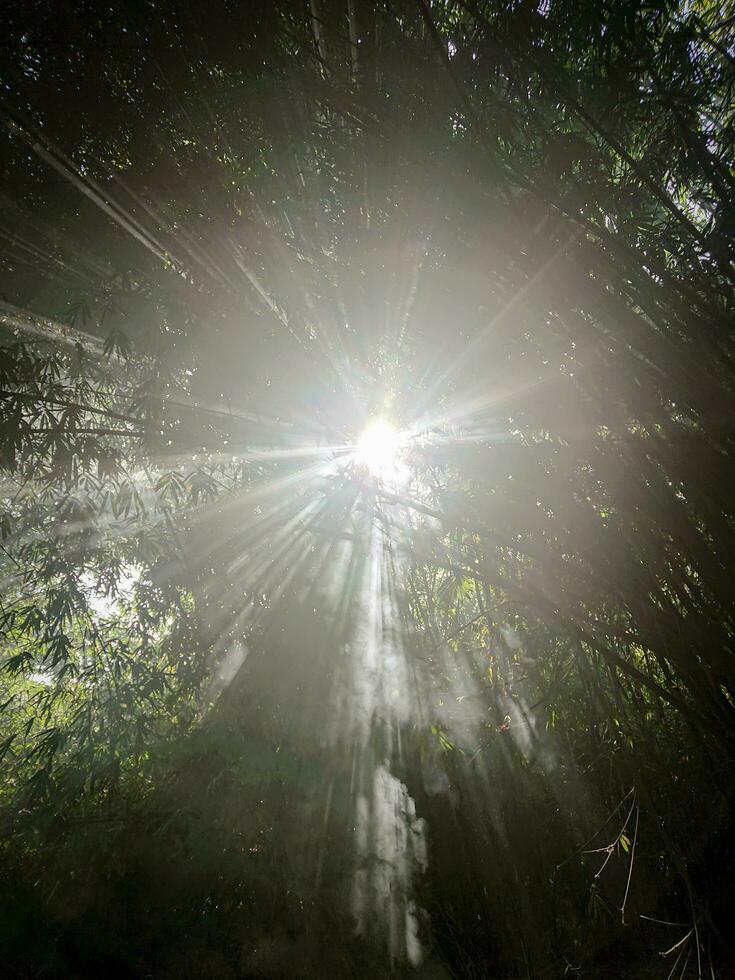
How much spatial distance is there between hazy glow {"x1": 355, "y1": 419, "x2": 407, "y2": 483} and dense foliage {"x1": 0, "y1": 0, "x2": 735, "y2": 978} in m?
0.06

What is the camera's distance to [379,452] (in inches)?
83.6

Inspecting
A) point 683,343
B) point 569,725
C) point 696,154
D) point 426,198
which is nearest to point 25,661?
point 569,725

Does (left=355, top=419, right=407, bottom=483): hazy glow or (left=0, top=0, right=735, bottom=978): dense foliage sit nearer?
(left=0, top=0, right=735, bottom=978): dense foliage

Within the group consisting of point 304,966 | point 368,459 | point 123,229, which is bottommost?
point 304,966

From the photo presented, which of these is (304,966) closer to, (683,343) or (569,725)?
(569,725)

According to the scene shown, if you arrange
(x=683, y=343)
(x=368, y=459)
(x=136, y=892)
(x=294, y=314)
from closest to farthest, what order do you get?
(x=683, y=343) → (x=294, y=314) → (x=368, y=459) → (x=136, y=892)

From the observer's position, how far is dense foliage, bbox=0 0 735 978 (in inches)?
52.6

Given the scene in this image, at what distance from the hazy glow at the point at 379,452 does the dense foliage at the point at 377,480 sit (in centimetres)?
6

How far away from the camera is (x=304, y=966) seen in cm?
292

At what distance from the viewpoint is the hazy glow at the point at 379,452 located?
2.11m

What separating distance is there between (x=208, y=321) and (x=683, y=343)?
5.50ft

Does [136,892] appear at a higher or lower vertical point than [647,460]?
lower

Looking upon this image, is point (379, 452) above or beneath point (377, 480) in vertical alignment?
above

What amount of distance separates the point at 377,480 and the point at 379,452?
13 cm
